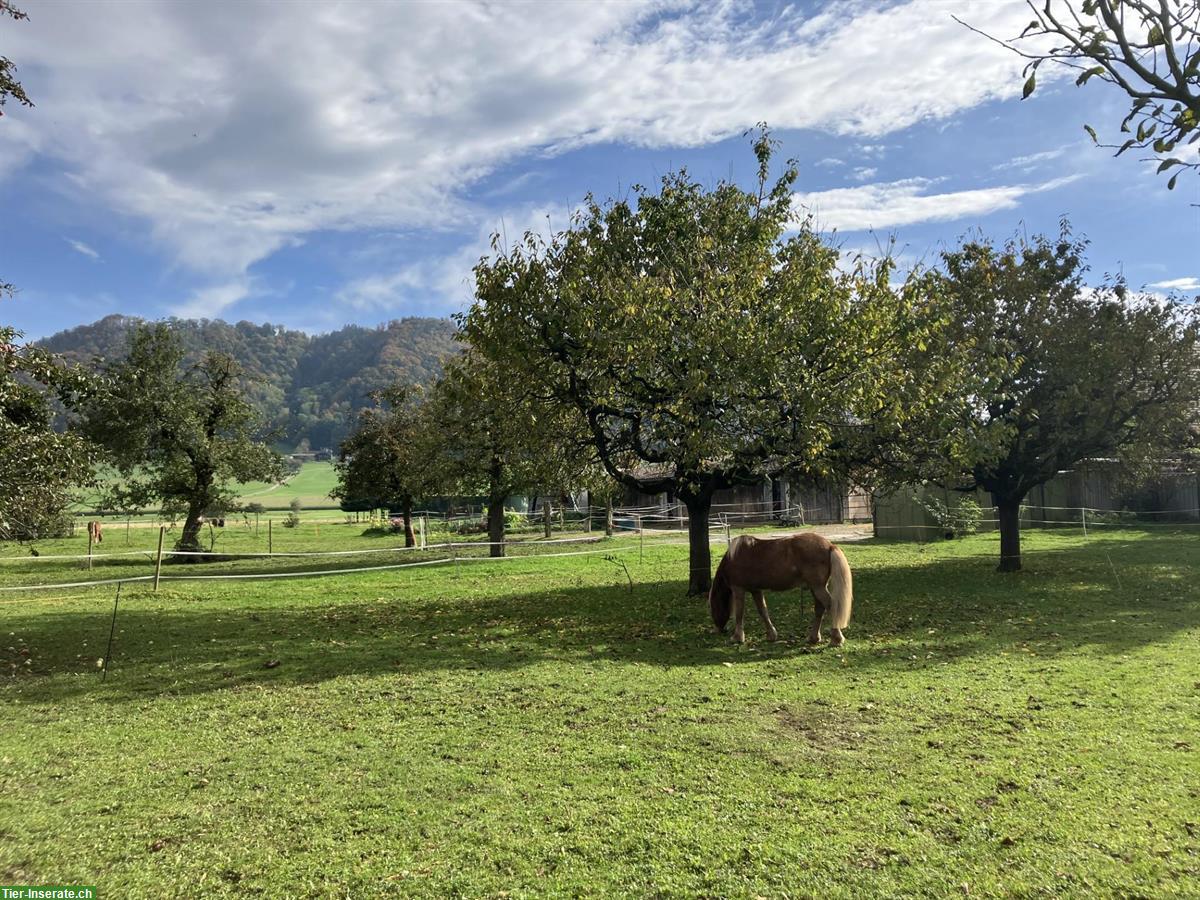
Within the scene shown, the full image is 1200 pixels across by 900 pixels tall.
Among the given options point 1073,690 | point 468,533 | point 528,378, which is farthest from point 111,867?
point 468,533

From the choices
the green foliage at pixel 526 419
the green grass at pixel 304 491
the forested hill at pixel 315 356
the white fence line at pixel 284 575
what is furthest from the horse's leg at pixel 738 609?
the forested hill at pixel 315 356

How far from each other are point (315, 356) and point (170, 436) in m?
137

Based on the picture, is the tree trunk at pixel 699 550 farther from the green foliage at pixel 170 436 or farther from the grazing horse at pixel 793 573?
the green foliage at pixel 170 436

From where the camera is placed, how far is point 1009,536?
1573 centimetres

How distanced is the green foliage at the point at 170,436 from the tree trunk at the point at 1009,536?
2485cm

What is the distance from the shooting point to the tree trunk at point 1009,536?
614 inches

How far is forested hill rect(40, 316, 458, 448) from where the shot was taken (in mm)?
113450

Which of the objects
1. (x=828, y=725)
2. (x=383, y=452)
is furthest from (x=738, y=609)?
(x=383, y=452)

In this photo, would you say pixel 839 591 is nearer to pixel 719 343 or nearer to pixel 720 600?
pixel 720 600

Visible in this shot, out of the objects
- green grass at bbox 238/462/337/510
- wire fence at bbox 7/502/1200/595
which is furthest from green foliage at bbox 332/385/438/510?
green grass at bbox 238/462/337/510

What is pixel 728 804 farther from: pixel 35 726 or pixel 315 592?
pixel 315 592

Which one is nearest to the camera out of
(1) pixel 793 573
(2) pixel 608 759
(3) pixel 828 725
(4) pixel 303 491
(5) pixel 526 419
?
(2) pixel 608 759

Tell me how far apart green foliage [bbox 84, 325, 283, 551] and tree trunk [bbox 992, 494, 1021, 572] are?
81.5 ft

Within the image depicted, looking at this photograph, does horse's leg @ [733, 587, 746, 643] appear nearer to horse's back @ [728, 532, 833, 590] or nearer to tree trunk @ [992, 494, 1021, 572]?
horse's back @ [728, 532, 833, 590]
